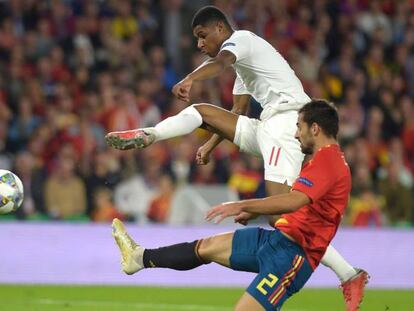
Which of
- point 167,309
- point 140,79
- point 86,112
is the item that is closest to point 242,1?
point 140,79

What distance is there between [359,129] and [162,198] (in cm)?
425

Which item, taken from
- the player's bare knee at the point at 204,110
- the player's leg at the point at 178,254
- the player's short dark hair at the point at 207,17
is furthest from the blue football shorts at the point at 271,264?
the player's short dark hair at the point at 207,17

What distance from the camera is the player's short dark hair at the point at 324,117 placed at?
8211 millimetres

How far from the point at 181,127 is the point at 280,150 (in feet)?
3.08

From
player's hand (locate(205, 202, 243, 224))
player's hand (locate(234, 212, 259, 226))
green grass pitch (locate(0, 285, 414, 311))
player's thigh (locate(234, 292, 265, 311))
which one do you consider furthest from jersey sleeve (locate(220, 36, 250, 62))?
green grass pitch (locate(0, 285, 414, 311))

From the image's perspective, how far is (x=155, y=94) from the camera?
703 inches

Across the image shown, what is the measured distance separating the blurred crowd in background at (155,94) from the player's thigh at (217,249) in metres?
6.67

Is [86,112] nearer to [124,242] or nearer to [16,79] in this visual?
[16,79]

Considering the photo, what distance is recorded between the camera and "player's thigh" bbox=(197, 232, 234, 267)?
28.0 feet

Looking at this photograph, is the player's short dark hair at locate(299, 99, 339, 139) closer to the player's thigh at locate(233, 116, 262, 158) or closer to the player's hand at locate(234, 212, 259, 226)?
the player's hand at locate(234, 212, 259, 226)

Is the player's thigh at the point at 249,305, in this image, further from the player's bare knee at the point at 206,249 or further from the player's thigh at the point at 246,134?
the player's thigh at the point at 246,134

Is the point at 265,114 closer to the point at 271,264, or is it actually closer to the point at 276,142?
the point at 276,142

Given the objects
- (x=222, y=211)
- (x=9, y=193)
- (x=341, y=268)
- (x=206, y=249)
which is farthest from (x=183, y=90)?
(x=341, y=268)

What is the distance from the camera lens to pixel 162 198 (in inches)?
621
